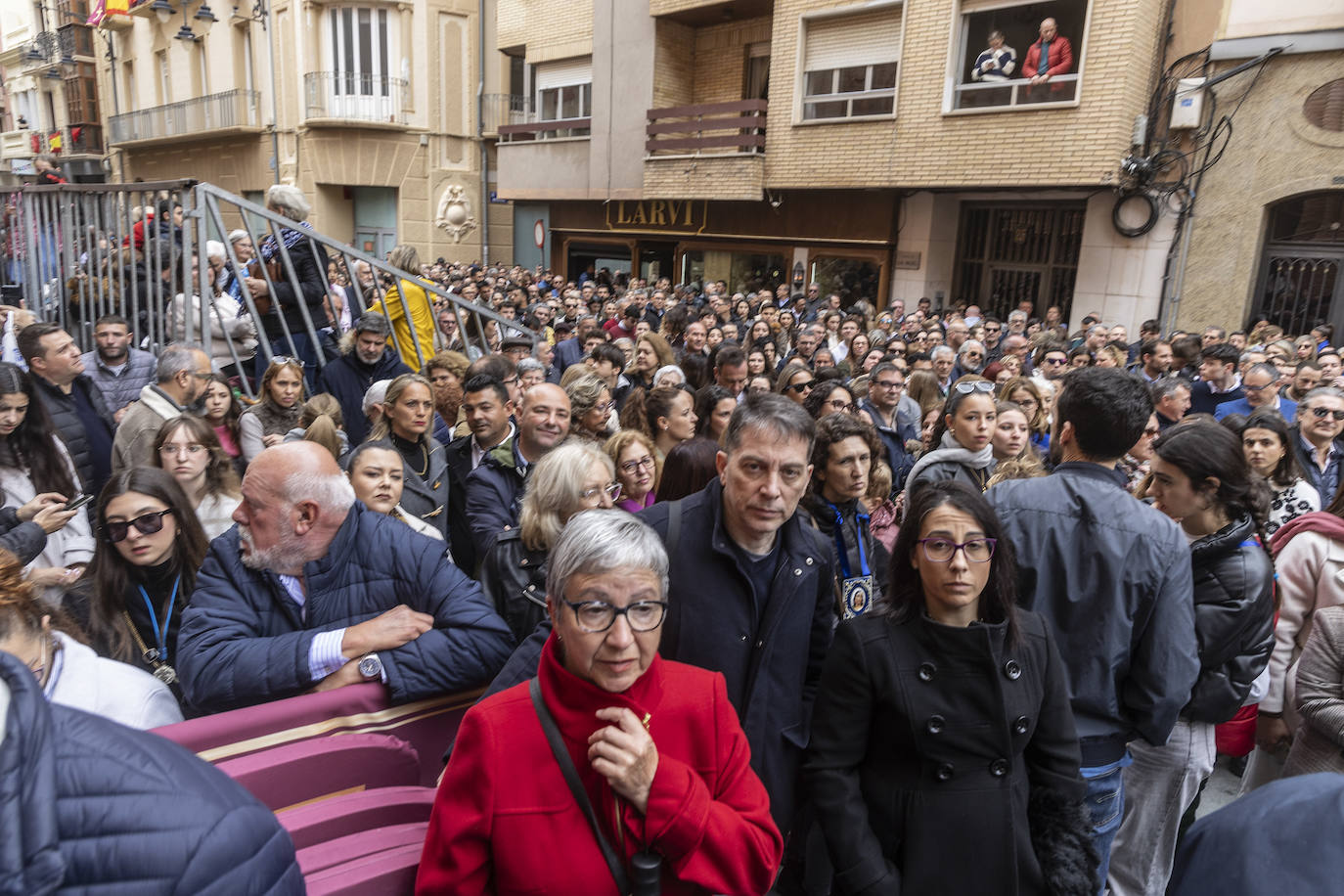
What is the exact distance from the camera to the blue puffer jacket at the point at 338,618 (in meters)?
2.17

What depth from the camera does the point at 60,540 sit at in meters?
3.72

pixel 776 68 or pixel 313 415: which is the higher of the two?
pixel 776 68

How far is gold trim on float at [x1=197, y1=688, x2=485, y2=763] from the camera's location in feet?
6.32

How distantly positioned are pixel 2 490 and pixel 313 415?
1409mm

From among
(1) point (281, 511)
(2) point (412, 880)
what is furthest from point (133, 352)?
(2) point (412, 880)

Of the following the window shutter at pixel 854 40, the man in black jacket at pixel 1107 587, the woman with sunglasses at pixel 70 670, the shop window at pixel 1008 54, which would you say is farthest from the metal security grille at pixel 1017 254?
the woman with sunglasses at pixel 70 670

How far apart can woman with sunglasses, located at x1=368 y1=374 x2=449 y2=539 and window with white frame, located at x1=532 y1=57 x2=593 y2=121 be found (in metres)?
16.5

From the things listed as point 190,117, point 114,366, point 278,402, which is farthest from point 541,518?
point 190,117

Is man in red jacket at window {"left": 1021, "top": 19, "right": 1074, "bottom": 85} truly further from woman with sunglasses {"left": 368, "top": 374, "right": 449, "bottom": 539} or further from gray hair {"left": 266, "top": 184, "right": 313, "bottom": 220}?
woman with sunglasses {"left": 368, "top": 374, "right": 449, "bottom": 539}

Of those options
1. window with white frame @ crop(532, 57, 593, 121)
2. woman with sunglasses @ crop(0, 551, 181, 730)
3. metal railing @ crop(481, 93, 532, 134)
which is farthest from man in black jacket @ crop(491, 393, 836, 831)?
metal railing @ crop(481, 93, 532, 134)

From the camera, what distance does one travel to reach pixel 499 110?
77.7 ft

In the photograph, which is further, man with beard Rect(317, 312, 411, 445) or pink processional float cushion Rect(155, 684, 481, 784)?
man with beard Rect(317, 312, 411, 445)

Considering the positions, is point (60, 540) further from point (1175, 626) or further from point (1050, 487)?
point (1175, 626)

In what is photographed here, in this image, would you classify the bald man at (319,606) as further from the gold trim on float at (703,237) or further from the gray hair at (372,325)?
the gold trim on float at (703,237)
